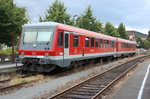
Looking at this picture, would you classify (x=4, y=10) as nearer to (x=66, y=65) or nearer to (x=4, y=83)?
(x=66, y=65)

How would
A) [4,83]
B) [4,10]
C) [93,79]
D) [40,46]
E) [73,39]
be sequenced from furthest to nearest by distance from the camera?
1. [4,10]
2. [73,39]
3. [40,46]
4. [93,79]
5. [4,83]

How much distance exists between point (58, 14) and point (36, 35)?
677 inches

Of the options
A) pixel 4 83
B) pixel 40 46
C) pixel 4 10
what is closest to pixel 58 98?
pixel 4 83

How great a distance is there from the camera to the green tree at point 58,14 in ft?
103

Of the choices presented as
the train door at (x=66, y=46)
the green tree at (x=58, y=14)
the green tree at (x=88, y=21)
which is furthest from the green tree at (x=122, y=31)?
the train door at (x=66, y=46)

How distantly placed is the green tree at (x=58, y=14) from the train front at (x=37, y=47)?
16329 millimetres

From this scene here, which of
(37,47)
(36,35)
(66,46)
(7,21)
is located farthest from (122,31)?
(37,47)

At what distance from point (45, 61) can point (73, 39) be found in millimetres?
3291

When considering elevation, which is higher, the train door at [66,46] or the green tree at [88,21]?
the green tree at [88,21]

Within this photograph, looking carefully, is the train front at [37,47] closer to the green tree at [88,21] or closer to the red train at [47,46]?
the red train at [47,46]

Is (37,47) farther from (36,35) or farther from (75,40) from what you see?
(75,40)

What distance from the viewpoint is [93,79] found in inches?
531

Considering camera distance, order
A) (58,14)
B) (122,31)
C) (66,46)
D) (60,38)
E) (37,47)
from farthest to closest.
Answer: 1. (122,31)
2. (58,14)
3. (66,46)
4. (60,38)
5. (37,47)

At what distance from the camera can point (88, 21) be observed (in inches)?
1549
